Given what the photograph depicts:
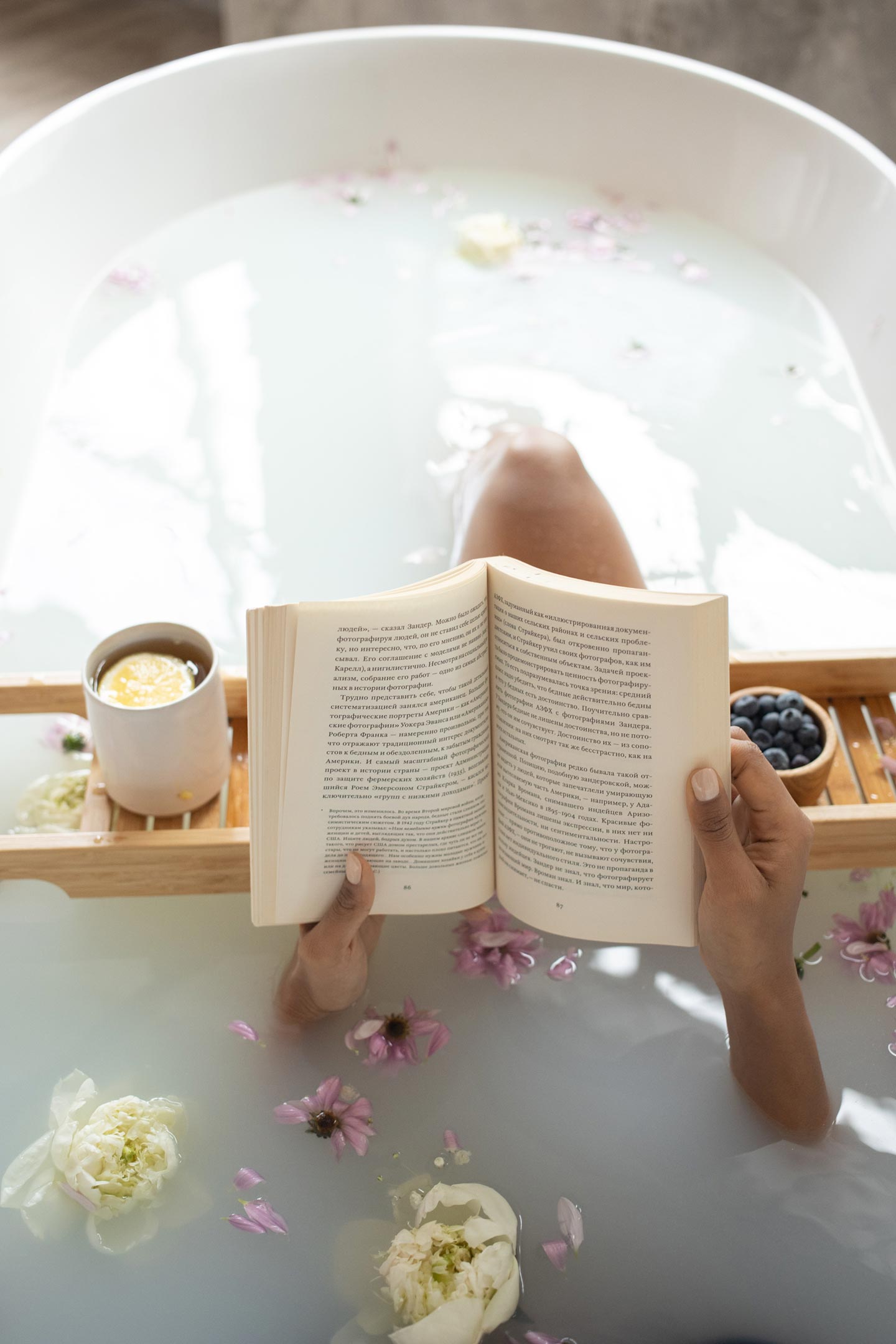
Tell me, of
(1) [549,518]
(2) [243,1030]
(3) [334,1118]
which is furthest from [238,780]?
(1) [549,518]

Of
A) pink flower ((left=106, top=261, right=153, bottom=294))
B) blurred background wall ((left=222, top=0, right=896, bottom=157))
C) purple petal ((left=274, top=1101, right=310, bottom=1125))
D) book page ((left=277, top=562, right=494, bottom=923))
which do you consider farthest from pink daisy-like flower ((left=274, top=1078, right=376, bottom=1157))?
blurred background wall ((left=222, top=0, right=896, bottom=157))

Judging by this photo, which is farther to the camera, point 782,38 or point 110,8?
point 110,8

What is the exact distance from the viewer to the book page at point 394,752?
2.92ft

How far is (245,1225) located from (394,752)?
451mm

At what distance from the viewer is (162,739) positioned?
3.84 ft

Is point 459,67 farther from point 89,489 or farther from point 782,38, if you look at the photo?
point 89,489

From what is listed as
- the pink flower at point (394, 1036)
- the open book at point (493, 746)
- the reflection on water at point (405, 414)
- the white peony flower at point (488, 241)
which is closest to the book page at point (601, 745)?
the open book at point (493, 746)

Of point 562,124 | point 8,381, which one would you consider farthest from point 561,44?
point 8,381

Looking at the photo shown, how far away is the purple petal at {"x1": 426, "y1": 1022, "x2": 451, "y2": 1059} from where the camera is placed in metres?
1.16

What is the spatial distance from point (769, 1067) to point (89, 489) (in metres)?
1.45

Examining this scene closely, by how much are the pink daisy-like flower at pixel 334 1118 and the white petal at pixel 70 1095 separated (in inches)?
7.2

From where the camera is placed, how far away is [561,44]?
256 centimetres

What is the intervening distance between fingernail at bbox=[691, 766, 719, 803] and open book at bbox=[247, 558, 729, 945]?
0.01 metres

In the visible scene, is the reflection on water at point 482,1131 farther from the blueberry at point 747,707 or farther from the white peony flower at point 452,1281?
the blueberry at point 747,707
